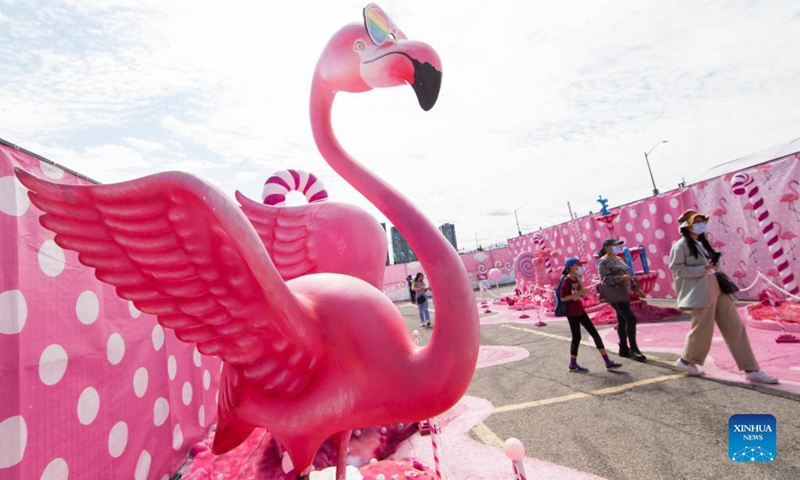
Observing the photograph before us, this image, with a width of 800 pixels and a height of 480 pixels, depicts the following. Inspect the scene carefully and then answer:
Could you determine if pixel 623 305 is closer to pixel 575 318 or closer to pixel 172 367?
pixel 575 318

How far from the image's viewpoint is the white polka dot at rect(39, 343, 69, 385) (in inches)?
74.6

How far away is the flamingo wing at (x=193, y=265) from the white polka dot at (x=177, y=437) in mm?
2213

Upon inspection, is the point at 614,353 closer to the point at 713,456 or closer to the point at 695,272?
the point at 695,272

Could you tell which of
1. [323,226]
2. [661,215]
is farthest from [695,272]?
[661,215]

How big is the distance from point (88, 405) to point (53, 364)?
0.37 m

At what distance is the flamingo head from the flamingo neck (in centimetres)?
47

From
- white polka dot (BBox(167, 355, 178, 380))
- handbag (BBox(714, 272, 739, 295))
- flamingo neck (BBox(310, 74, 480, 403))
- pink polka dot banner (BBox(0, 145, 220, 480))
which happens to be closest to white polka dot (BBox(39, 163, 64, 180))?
pink polka dot banner (BBox(0, 145, 220, 480))

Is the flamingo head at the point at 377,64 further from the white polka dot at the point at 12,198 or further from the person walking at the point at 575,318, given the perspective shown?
the person walking at the point at 575,318

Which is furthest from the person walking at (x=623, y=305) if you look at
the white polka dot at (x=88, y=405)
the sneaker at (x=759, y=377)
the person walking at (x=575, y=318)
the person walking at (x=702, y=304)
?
the white polka dot at (x=88, y=405)

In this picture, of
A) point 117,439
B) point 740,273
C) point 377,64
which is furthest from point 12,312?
point 740,273

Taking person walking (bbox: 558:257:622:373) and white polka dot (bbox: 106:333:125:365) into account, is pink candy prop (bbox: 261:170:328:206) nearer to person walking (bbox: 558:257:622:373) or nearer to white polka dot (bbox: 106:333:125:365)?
white polka dot (bbox: 106:333:125:365)

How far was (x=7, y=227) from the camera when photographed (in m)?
1.81

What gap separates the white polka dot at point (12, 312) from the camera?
1.71 metres

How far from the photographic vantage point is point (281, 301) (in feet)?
4.40
